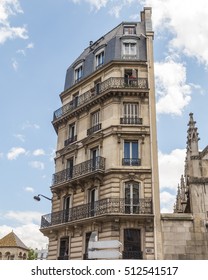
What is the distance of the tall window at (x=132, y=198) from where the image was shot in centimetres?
2110

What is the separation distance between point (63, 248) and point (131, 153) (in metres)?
7.74

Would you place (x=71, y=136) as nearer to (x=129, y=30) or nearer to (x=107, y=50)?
(x=107, y=50)

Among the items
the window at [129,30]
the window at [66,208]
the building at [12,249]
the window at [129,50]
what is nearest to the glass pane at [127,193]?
the window at [66,208]

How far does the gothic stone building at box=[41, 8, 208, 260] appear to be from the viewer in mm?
20547

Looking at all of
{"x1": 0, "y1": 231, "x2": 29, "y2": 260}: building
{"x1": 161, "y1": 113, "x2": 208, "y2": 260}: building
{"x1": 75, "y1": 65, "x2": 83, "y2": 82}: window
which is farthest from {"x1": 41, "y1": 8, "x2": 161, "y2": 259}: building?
{"x1": 0, "y1": 231, "x2": 29, "y2": 260}: building

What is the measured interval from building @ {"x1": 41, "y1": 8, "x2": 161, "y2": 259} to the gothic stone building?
54mm

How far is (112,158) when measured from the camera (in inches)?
882

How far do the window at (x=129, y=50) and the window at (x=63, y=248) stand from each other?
532 inches

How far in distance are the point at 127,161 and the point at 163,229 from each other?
4.73 meters

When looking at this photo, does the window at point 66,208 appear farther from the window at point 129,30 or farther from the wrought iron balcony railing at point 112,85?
the window at point 129,30

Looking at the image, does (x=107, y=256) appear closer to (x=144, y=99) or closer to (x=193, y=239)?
(x=193, y=239)

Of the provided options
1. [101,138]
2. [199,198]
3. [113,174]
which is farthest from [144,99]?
[199,198]

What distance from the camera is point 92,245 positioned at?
9.95m

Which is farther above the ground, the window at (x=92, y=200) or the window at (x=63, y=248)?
the window at (x=92, y=200)
